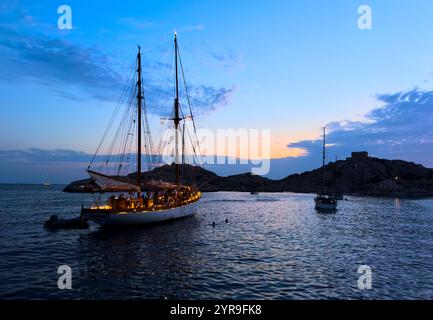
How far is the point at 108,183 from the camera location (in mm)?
41812

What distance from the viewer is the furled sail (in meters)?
40.6

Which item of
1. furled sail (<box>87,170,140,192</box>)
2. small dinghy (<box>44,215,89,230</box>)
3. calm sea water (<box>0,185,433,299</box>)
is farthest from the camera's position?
small dinghy (<box>44,215,89,230</box>)

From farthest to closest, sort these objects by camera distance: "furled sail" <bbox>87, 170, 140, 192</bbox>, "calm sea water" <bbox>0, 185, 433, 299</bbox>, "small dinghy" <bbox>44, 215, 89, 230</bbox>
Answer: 1. "small dinghy" <bbox>44, 215, 89, 230</bbox>
2. "furled sail" <bbox>87, 170, 140, 192</bbox>
3. "calm sea water" <bbox>0, 185, 433, 299</bbox>

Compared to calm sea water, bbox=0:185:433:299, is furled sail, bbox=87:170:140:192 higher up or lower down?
higher up

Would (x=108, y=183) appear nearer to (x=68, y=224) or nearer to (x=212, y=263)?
(x=68, y=224)

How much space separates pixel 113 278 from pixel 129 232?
64.1 feet

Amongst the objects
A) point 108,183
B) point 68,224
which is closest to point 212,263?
point 108,183

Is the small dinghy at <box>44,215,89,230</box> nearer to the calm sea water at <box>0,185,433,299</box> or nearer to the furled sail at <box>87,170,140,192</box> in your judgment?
the calm sea water at <box>0,185,433,299</box>

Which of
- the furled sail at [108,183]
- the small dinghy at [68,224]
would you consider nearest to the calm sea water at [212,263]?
the small dinghy at [68,224]

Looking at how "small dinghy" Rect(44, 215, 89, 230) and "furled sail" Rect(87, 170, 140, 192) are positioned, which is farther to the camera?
"small dinghy" Rect(44, 215, 89, 230)

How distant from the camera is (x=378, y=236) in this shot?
140 ft

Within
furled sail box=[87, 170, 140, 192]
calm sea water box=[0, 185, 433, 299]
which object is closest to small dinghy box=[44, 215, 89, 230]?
calm sea water box=[0, 185, 433, 299]
